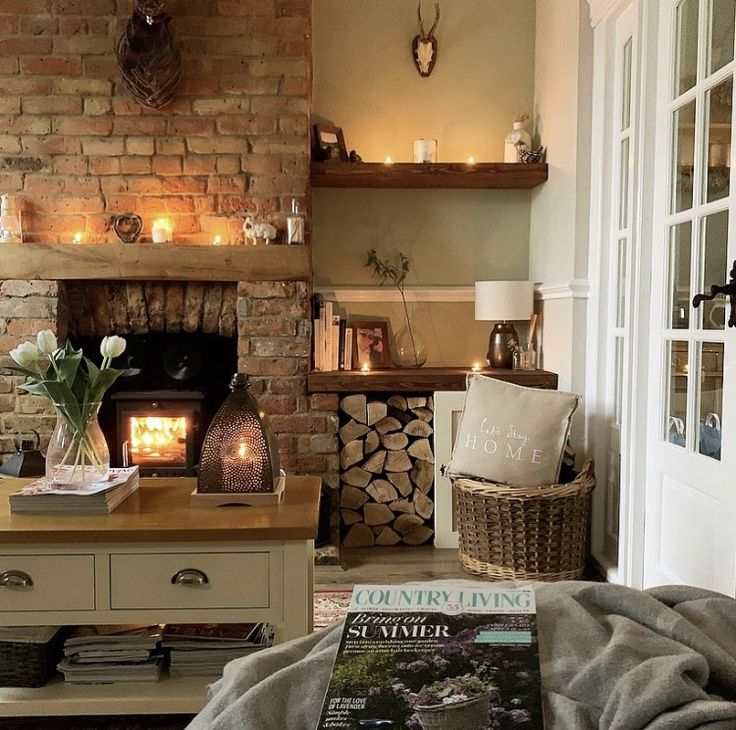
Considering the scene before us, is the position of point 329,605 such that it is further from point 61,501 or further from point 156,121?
point 156,121

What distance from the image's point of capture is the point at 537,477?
124 inches

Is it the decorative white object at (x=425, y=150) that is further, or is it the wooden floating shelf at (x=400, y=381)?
the decorative white object at (x=425, y=150)

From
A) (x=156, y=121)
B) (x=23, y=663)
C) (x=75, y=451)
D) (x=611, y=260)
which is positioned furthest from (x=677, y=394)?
(x=156, y=121)

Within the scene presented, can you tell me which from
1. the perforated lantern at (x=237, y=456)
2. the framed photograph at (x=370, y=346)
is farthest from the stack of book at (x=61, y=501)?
the framed photograph at (x=370, y=346)

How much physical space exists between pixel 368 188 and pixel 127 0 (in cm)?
142

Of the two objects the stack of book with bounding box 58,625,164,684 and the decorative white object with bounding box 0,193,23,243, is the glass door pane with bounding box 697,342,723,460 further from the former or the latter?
the decorative white object with bounding box 0,193,23,243

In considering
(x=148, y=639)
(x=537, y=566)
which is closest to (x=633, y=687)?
(x=148, y=639)

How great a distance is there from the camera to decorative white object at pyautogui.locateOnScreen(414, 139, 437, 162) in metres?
4.06

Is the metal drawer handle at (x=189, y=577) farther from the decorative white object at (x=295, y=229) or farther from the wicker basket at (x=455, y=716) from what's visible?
the decorative white object at (x=295, y=229)

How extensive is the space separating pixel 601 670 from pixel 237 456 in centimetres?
132

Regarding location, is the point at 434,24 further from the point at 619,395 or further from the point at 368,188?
the point at 619,395

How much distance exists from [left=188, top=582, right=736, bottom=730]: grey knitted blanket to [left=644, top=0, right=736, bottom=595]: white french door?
117 centimetres

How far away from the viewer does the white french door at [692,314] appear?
219 cm

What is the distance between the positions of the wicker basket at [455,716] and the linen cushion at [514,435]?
2.39 m
